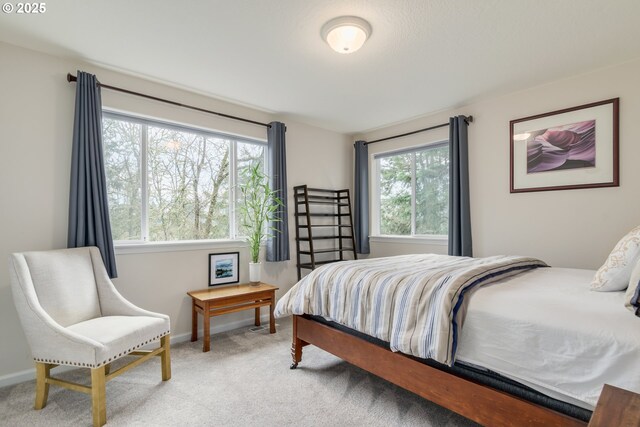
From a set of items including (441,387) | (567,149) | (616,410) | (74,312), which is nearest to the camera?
(616,410)

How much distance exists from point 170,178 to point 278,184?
3.84 ft

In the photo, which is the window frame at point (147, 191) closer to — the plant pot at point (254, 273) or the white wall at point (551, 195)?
the plant pot at point (254, 273)

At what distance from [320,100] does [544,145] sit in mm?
2245

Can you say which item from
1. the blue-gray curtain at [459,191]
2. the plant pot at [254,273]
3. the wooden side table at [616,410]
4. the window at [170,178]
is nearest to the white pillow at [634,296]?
the wooden side table at [616,410]

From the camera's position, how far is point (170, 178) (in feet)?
10.5

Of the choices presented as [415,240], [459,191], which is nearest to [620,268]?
[459,191]

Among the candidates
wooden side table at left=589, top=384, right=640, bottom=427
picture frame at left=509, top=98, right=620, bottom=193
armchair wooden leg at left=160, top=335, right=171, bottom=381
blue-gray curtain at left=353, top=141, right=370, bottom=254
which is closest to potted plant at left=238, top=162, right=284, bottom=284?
armchair wooden leg at left=160, top=335, right=171, bottom=381

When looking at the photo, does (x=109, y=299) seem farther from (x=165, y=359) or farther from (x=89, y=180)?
(x=89, y=180)

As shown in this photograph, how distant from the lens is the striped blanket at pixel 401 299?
1.58 m

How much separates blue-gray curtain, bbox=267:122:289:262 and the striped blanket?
1250 mm

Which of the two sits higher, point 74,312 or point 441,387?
point 74,312

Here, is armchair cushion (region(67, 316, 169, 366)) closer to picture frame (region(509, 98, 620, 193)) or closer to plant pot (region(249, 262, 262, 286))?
plant pot (region(249, 262, 262, 286))

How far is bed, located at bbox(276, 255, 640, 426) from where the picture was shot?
4.06 ft

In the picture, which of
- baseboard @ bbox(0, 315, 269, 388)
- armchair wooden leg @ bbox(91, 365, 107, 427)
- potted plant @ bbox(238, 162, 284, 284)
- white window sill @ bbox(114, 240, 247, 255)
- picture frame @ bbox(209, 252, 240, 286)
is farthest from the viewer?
potted plant @ bbox(238, 162, 284, 284)
